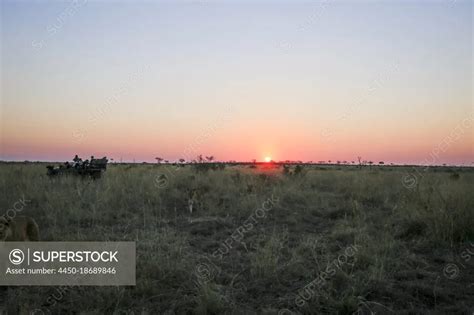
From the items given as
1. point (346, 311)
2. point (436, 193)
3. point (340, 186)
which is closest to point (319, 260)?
point (346, 311)

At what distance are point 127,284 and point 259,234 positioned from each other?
295 centimetres

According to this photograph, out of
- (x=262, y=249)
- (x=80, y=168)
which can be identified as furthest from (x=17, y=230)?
(x=80, y=168)

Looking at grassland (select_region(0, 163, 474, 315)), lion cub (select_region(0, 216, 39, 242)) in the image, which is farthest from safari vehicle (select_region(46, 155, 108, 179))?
lion cub (select_region(0, 216, 39, 242))

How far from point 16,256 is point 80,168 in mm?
8937

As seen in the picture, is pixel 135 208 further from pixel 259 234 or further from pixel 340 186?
pixel 340 186

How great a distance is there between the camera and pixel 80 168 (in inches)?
529

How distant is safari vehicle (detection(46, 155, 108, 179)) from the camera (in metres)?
13.0

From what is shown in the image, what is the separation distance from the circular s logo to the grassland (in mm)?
505

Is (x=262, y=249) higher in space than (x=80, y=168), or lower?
lower

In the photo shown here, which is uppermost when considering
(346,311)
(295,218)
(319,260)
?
(295,218)

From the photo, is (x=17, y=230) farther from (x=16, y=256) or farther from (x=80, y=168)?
(x=80, y=168)

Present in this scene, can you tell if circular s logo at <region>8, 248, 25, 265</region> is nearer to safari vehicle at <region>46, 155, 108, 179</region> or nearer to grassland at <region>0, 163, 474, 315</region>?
grassland at <region>0, 163, 474, 315</region>

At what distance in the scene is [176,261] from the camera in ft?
16.7

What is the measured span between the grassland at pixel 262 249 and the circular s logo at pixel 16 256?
1.66 ft
